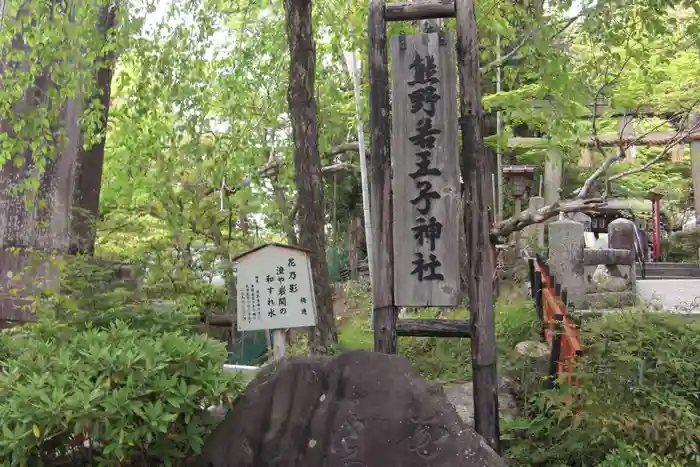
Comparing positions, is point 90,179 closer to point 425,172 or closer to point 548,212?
point 425,172

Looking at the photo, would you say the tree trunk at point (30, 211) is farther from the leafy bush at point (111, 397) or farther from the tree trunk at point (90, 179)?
the leafy bush at point (111, 397)

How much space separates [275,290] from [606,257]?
21.3ft

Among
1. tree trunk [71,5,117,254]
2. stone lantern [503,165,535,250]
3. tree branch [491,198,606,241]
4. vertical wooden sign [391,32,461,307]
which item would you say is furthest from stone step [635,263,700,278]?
tree trunk [71,5,117,254]

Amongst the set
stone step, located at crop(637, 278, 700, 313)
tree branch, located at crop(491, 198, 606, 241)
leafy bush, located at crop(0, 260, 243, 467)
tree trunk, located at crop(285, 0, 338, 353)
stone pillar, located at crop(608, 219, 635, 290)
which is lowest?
stone step, located at crop(637, 278, 700, 313)

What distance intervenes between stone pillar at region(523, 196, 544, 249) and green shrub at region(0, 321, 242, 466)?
533 inches

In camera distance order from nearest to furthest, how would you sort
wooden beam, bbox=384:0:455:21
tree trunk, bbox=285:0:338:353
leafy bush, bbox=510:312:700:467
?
leafy bush, bbox=510:312:700:467, wooden beam, bbox=384:0:455:21, tree trunk, bbox=285:0:338:353

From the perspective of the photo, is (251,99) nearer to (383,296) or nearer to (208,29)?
(208,29)

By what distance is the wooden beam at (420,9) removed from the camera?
14.6 feet

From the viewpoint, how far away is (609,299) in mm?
8875

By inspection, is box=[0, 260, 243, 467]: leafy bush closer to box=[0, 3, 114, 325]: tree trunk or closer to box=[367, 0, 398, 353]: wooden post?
box=[367, 0, 398, 353]: wooden post

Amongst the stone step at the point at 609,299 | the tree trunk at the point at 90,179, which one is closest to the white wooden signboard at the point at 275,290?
the tree trunk at the point at 90,179

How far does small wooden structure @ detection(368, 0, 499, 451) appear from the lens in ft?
14.4

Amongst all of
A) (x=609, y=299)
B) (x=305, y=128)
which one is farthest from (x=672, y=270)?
(x=305, y=128)

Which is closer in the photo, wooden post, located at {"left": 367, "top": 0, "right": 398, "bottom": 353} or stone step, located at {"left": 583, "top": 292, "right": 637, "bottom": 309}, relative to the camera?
wooden post, located at {"left": 367, "top": 0, "right": 398, "bottom": 353}
